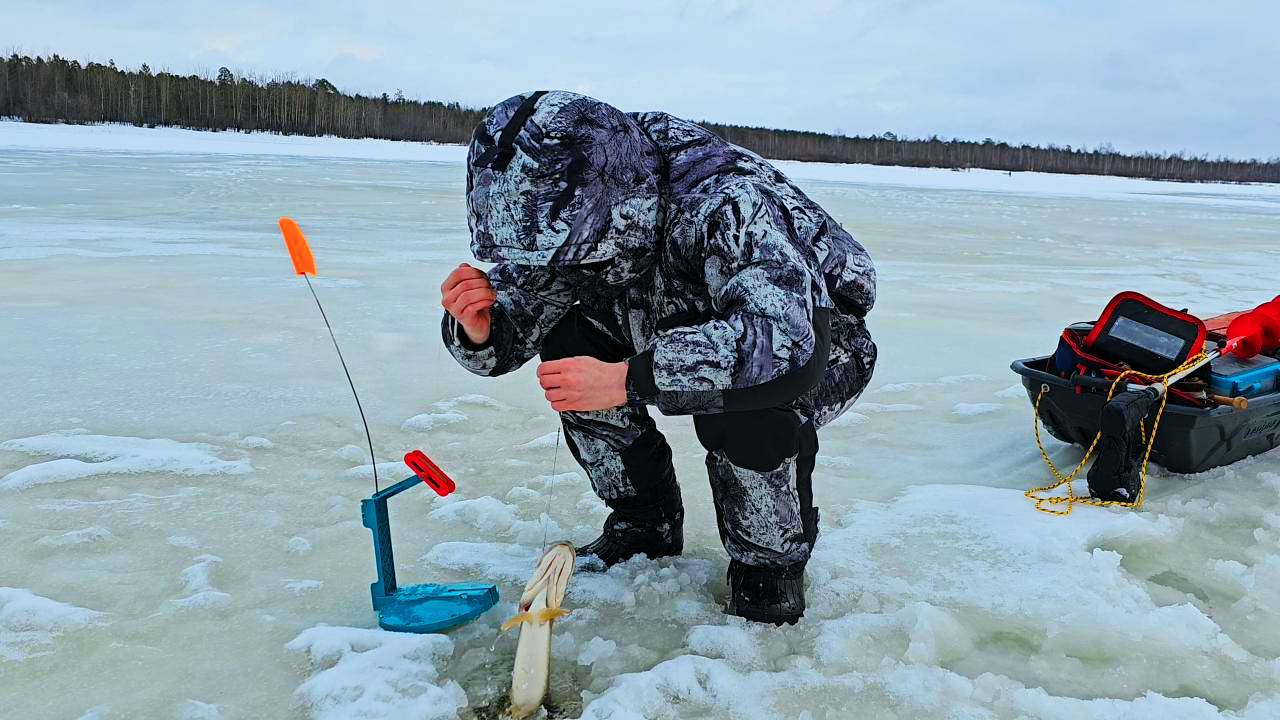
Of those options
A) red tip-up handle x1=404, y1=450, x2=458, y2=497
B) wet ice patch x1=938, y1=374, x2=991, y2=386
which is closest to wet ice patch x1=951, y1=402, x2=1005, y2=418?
wet ice patch x1=938, y1=374, x2=991, y2=386

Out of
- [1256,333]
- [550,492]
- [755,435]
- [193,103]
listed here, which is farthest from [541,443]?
[193,103]

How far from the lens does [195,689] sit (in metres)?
1.49

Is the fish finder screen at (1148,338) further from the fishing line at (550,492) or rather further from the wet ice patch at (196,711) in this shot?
the wet ice patch at (196,711)

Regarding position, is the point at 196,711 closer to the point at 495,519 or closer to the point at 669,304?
the point at 495,519

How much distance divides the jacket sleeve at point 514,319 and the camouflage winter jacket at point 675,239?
15 centimetres

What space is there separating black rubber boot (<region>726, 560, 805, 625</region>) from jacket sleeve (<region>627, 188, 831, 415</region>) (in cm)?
46

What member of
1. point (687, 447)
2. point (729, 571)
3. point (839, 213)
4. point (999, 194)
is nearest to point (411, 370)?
point (687, 447)

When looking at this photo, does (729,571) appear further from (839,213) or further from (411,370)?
(839,213)

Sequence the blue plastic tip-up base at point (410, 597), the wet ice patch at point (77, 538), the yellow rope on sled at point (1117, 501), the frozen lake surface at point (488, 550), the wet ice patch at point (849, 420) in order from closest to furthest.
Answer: the frozen lake surface at point (488, 550)
the blue plastic tip-up base at point (410, 597)
the wet ice patch at point (77, 538)
the yellow rope on sled at point (1117, 501)
the wet ice patch at point (849, 420)

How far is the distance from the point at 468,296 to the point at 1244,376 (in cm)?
192

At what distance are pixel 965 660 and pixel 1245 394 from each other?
1.25 m

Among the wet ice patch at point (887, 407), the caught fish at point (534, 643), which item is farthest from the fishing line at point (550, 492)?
the wet ice patch at point (887, 407)

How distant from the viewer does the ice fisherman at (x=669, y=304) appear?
137 cm

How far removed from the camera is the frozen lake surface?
4.95 ft
